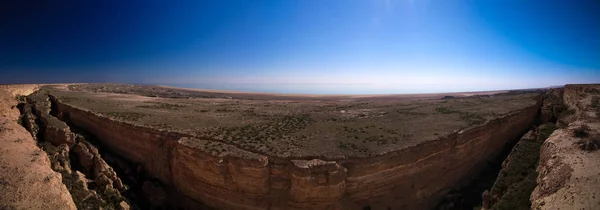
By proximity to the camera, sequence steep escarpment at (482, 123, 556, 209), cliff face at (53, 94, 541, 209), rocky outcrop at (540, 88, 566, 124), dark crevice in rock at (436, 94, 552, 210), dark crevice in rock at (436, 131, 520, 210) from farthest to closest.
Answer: rocky outcrop at (540, 88, 566, 124) < dark crevice in rock at (436, 131, 520, 210) < dark crevice in rock at (436, 94, 552, 210) < cliff face at (53, 94, 541, 209) < steep escarpment at (482, 123, 556, 209)

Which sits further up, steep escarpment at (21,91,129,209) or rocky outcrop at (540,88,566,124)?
rocky outcrop at (540,88,566,124)

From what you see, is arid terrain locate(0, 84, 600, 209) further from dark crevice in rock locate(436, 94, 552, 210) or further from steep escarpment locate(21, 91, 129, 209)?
dark crevice in rock locate(436, 94, 552, 210)

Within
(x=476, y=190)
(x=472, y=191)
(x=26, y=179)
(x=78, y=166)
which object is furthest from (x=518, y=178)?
(x=78, y=166)

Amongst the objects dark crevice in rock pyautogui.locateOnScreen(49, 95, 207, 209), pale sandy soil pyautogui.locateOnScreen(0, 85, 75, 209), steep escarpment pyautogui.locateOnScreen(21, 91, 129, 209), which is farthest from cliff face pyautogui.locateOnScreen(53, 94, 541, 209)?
pale sandy soil pyautogui.locateOnScreen(0, 85, 75, 209)

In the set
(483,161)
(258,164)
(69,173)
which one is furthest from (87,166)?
(483,161)

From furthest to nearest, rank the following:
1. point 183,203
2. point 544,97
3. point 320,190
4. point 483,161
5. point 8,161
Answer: point 544,97, point 483,161, point 183,203, point 320,190, point 8,161

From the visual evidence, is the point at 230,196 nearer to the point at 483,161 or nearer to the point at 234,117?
the point at 234,117

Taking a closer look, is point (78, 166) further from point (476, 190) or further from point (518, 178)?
point (518, 178)
